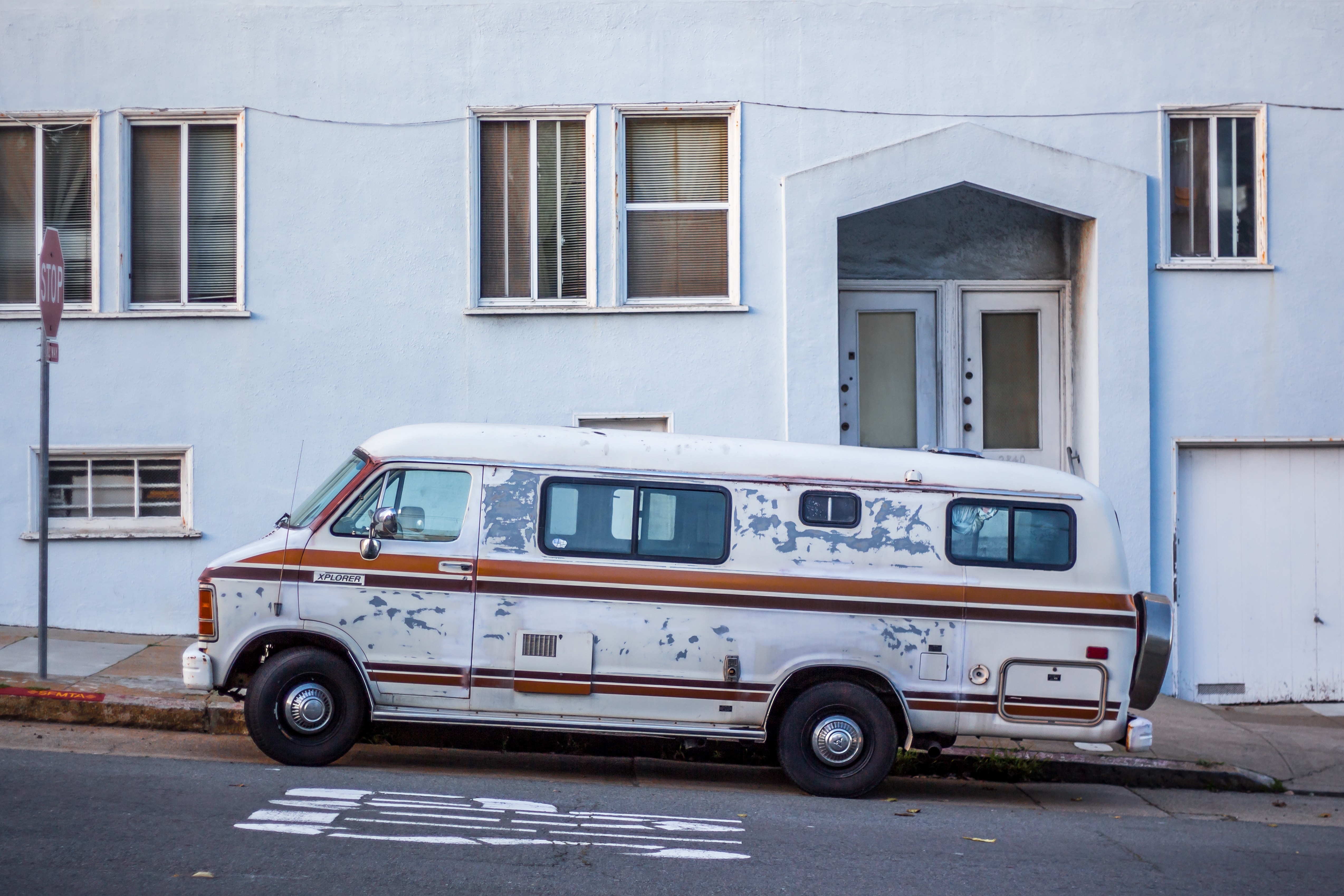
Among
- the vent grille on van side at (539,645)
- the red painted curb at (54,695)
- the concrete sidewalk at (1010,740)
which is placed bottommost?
the concrete sidewalk at (1010,740)

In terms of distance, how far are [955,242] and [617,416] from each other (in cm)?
396

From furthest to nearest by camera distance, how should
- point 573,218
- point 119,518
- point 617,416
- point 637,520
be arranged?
point 573,218, point 617,416, point 119,518, point 637,520

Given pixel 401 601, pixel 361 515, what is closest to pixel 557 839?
pixel 401 601

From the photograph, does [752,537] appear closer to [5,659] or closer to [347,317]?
[347,317]

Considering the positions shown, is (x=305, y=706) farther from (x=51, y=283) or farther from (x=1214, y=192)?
(x=1214, y=192)

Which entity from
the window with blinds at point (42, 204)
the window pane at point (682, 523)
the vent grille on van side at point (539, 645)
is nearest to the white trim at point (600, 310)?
the window with blinds at point (42, 204)

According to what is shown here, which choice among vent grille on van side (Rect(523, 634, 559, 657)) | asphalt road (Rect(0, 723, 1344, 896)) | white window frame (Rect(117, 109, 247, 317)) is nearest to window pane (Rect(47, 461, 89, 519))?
white window frame (Rect(117, 109, 247, 317))

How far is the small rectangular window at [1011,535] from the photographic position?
773 cm

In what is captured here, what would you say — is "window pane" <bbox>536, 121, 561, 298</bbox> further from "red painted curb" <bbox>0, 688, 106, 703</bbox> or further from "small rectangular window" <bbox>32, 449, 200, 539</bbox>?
"red painted curb" <bbox>0, 688, 106, 703</bbox>

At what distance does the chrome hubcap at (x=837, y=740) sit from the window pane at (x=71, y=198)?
8.09m

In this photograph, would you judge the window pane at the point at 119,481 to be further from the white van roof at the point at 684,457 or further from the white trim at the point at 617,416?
the white van roof at the point at 684,457

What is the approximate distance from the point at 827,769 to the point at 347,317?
631 cm

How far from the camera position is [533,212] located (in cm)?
1176

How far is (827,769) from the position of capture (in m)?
7.66
